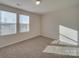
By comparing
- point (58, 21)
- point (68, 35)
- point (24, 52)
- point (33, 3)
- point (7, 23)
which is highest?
point (33, 3)

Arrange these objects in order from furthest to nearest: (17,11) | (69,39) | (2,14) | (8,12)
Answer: (69,39) → (17,11) → (8,12) → (2,14)

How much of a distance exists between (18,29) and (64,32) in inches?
126

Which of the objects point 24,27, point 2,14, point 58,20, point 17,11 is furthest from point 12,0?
point 58,20

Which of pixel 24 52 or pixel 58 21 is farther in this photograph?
pixel 58 21

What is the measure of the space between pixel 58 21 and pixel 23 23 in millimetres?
2700

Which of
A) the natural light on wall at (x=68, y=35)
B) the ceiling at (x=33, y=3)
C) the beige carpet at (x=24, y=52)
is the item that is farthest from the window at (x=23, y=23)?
the natural light on wall at (x=68, y=35)

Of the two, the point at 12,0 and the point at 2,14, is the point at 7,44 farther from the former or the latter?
the point at 12,0

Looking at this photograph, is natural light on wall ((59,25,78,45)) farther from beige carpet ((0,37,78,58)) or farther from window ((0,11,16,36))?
window ((0,11,16,36))

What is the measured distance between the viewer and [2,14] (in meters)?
4.39

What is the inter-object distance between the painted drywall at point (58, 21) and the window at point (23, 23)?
6.37ft

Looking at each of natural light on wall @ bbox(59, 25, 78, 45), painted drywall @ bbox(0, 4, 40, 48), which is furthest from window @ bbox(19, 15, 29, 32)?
natural light on wall @ bbox(59, 25, 78, 45)

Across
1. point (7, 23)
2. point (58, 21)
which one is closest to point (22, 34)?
point (7, 23)

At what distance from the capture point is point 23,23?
239 inches

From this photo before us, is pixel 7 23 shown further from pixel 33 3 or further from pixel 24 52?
pixel 24 52
